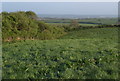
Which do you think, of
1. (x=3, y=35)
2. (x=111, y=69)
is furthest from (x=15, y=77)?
(x=3, y=35)

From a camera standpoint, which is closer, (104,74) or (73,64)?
(104,74)

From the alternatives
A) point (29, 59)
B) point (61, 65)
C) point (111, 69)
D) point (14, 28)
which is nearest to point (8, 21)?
point (14, 28)

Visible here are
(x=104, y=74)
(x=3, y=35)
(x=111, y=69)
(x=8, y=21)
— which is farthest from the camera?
(x=8, y=21)

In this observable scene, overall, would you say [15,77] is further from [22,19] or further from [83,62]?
[22,19]

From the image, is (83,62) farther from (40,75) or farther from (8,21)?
(8,21)

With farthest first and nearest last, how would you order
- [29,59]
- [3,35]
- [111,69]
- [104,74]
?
[3,35] → [29,59] → [111,69] → [104,74]

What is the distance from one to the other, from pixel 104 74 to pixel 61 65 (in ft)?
8.61

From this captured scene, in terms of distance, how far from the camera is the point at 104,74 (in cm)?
838

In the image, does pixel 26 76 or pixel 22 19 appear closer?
pixel 26 76

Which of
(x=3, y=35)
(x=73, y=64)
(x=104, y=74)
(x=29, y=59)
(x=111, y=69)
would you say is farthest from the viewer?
(x=3, y=35)

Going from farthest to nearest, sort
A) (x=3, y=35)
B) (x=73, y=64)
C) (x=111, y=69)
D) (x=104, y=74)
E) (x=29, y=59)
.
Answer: (x=3, y=35) → (x=29, y=59) → (x=73, y=64) → (x=111, y=69) → (x=104, y=74)

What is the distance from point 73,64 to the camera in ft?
32.9

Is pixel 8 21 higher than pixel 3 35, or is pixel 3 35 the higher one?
pixel 8 21

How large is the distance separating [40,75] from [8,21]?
82.0 feet
